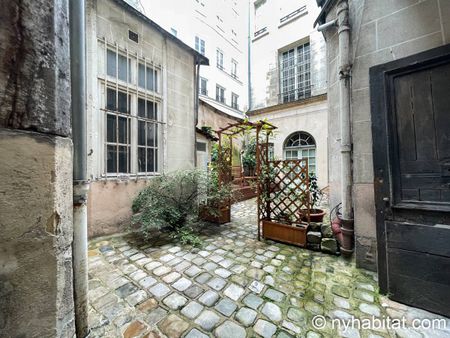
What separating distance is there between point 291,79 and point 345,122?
8.38 m

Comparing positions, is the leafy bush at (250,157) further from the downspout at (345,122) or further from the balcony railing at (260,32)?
the balcony railing at (260,32)

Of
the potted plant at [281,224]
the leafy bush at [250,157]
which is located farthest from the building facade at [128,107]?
the leafy bush at [250,157]

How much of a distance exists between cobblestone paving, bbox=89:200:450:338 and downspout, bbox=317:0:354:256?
1.47ft

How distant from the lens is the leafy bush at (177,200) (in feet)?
12.5

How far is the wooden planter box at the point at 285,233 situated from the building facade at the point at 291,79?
5903 mm

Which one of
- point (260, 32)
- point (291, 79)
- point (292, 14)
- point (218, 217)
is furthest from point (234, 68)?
point (218, 217)

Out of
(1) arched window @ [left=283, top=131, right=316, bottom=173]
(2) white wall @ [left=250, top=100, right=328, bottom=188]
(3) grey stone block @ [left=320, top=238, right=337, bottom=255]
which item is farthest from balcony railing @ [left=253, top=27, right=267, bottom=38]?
(3) grey stone block @ [left=320, top=238, right=337, bottom=255]

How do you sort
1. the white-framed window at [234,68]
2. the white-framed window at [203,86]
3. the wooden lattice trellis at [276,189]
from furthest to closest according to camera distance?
the white-framed window at [234,68], the white-framed window at [203,86], the wooden lattice trellis at [276,189]

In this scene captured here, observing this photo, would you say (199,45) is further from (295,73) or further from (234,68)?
(295,73)

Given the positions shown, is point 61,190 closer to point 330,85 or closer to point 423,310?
point 423,310

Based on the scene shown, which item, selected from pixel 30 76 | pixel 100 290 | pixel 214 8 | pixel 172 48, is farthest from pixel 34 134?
pixel 214 8

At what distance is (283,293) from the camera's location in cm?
214

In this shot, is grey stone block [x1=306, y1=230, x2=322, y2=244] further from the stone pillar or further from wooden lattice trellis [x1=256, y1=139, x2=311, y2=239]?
the stone pillar

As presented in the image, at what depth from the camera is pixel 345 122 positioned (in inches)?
108
